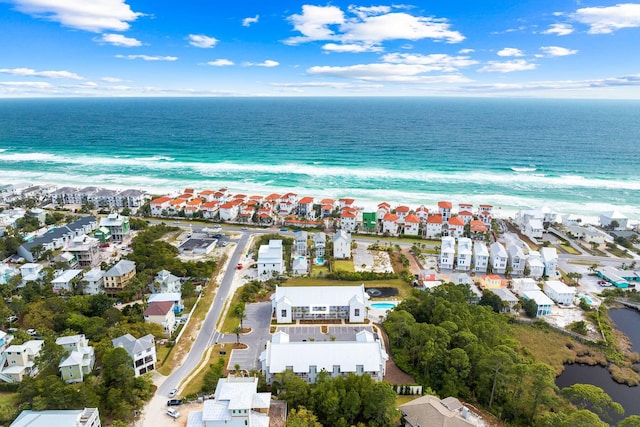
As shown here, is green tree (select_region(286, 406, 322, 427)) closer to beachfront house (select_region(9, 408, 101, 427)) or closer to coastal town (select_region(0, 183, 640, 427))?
coastal town (select_region(0, 183, 640, 427))

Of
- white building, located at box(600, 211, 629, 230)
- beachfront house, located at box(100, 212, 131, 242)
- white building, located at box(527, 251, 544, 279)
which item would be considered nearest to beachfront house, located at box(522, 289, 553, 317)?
white building, located at box(527, 251, 544, 279)

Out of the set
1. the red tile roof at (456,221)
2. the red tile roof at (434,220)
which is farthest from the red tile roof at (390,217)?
the red tile roof at (456,221)

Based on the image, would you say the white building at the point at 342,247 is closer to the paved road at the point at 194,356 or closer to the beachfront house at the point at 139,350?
the paved road at the point at 194,356

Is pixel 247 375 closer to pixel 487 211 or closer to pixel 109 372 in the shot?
pixel 109 372

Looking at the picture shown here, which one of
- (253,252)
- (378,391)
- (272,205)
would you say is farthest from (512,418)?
(272,205)

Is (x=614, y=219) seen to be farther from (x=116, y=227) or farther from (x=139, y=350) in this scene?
(x=116, y=227)
